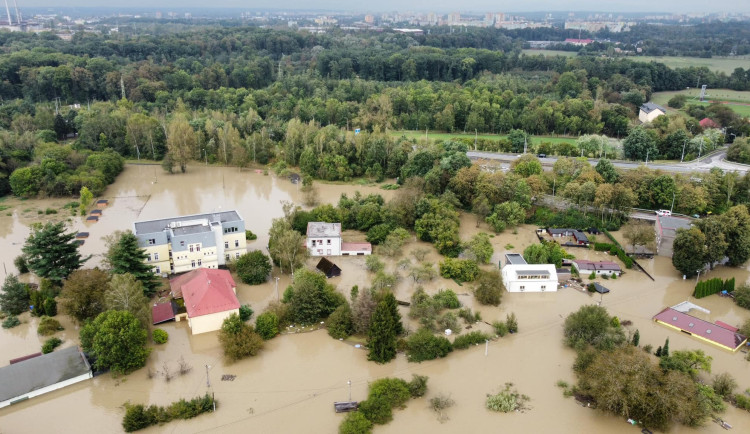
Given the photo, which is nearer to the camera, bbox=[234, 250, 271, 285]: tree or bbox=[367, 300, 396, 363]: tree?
bbox=[367, 300, 396, 363]: tree

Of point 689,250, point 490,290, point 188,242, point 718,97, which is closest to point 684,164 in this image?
point 689,250

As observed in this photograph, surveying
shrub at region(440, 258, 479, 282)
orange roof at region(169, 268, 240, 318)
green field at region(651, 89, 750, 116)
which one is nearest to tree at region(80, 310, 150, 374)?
orange roof at region(169, 268, 240, 318)

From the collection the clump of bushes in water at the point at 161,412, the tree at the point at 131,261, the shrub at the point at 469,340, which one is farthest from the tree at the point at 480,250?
the tree at the point at 131,261

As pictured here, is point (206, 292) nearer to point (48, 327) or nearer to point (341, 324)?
point (341, 324)

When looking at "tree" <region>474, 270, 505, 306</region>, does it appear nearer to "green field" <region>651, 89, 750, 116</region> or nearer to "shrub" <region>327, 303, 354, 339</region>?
"shrub" <region>327, 303, 354, 339</region>

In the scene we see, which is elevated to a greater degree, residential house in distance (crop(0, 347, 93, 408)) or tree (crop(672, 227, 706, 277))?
tree (crop(672, 227, 706, 277))

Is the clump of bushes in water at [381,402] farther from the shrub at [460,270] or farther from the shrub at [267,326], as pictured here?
the shrub at [460,270]

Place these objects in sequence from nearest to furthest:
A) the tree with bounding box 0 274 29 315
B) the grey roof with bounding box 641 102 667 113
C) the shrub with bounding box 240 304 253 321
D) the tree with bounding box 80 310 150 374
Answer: the tree with bounding box 80 310 150 374 < the shrub with bounding box 240 304 253 321 < the tree with bounding box 0 274 29 315 < the grey roof with bounding box 641 102 667 113
